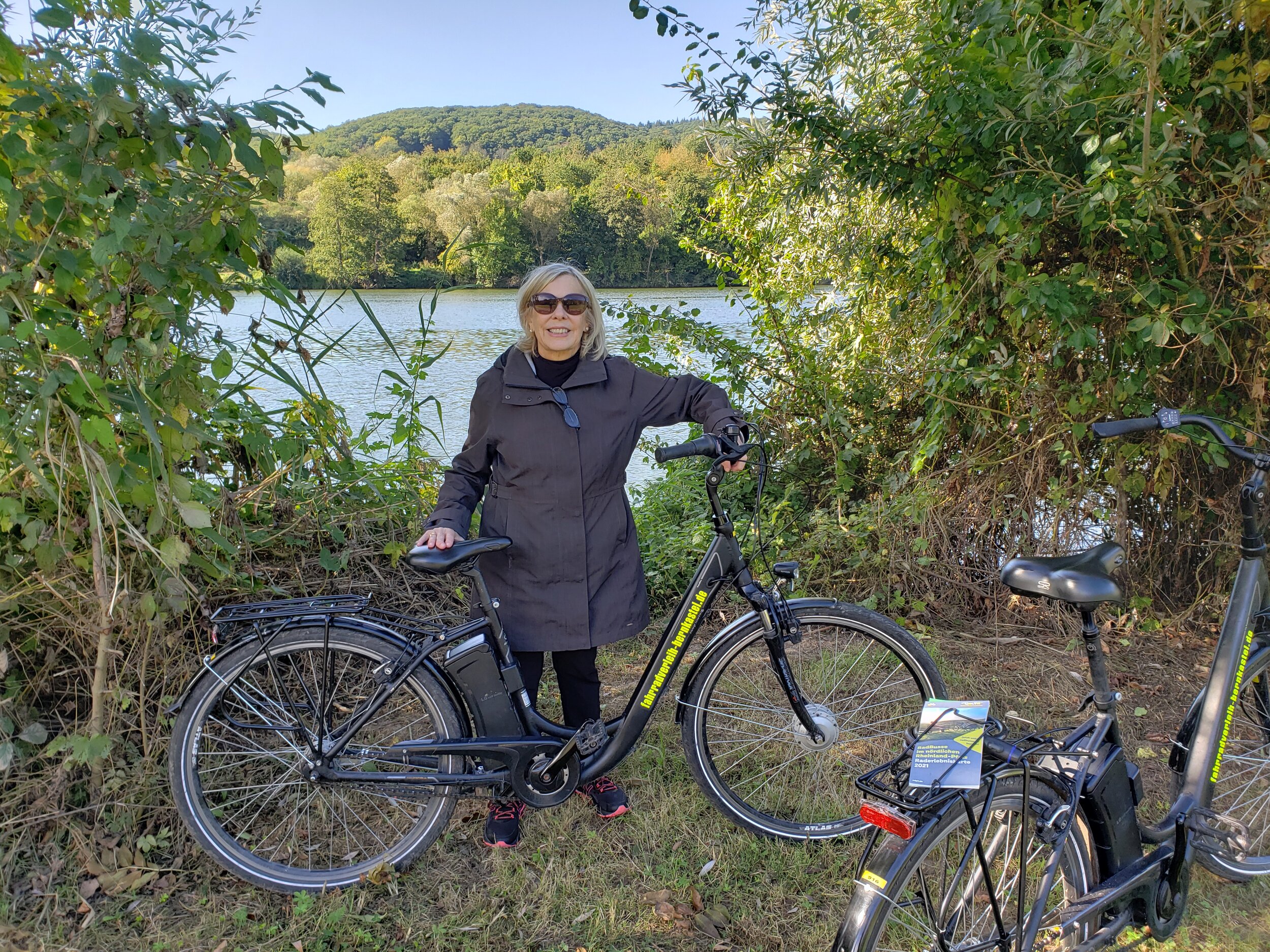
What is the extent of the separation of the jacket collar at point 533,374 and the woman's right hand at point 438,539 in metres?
0.50

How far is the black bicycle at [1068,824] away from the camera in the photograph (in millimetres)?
1552

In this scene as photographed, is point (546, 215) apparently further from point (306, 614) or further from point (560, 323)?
point (306, 614)

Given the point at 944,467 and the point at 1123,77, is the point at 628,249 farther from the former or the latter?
the point at 1123,77

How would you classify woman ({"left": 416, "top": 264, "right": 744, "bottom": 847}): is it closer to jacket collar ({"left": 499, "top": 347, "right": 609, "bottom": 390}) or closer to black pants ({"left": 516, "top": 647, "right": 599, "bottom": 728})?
jacket collar ({"left": 499, "top": 347, "right": 609, "bottom": 390})

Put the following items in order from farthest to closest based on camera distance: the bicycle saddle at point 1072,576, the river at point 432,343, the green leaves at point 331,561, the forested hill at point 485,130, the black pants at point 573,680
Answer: the forested hill at point 485,130, the river at point 432,343, the green leaves at point 331,561, the black pants at point 573,680, the bicycle saddle at point 1072,576

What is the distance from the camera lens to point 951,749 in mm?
1526

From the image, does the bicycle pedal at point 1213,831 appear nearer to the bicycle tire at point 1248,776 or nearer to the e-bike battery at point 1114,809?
the bicycle tire at point 1248,776

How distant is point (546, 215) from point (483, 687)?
17.6 ft

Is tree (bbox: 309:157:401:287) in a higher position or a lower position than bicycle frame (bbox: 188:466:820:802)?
Answer: higher

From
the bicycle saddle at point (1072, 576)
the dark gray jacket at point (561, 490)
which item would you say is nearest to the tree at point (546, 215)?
the dark gray jacket at point (561, 490)

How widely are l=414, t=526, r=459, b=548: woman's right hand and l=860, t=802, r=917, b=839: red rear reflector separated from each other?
4.33 ft

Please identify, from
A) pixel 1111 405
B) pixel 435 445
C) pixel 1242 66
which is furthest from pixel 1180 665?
pixel 435 445

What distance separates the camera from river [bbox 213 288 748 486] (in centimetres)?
334

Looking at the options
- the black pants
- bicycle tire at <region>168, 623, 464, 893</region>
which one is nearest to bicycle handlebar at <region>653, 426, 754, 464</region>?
the black pants
